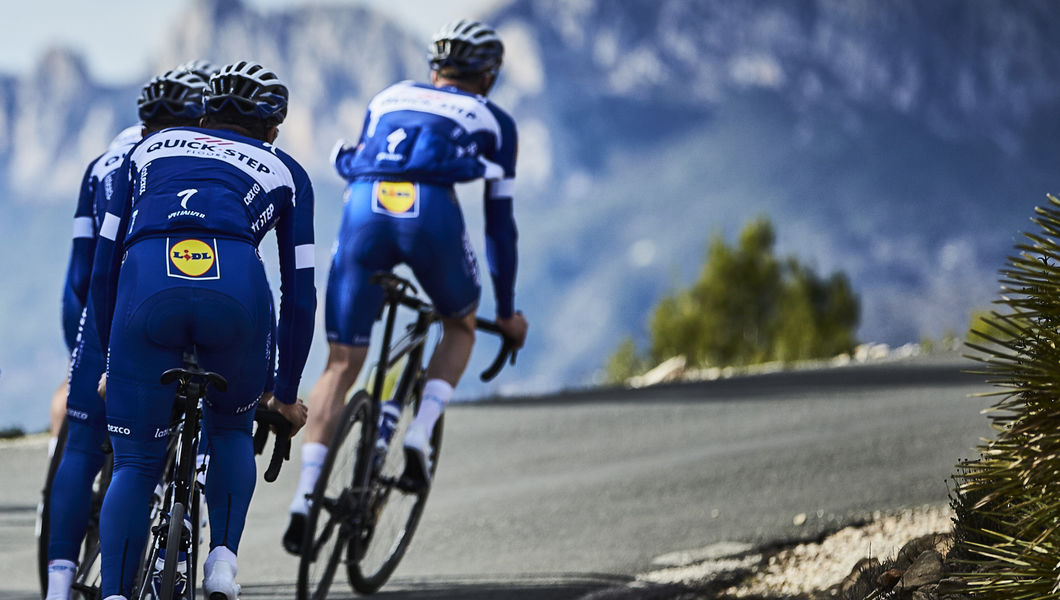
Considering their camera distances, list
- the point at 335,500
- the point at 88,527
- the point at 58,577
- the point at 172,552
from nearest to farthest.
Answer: the point at 172,552 → the point at 58,577 → the point at 88,527 → the point at 335,500

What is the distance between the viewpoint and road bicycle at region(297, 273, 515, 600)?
5.68m

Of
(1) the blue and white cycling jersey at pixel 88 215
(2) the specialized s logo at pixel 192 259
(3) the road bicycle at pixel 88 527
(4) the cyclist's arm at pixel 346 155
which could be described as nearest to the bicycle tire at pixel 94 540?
(3) the road bicycle at pixel 88 527

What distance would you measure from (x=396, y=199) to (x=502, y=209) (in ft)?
1.84

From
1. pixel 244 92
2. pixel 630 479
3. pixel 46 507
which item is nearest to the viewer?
pixel 244 92

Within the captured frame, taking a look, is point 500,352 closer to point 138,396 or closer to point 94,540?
point 94,540

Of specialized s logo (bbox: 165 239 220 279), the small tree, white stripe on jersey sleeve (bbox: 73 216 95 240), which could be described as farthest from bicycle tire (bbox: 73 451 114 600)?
the small tree

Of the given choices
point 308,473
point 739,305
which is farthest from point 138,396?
point 739,305

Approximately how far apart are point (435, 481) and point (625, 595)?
10.8 feet

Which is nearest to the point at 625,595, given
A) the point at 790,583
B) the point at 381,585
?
the point at 790,583

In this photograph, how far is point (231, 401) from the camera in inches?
165

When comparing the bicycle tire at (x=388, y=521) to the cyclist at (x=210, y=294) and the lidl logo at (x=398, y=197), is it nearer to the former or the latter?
the lidl logo at (x=398, y=197)

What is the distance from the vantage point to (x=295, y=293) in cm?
440

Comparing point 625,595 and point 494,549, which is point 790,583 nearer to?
point 625,595

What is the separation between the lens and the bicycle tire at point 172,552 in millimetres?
3850
